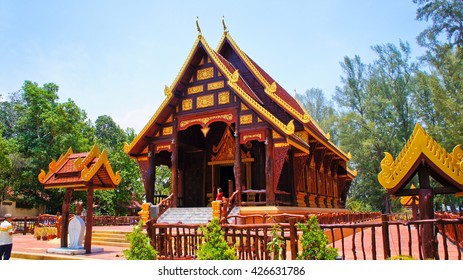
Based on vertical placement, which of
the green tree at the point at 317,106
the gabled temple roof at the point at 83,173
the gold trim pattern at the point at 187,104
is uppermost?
the green tree at the point at 317,106

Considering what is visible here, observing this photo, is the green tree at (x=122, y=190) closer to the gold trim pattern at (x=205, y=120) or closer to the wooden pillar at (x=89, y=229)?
the gold trim pattern at (x=205, y=120)

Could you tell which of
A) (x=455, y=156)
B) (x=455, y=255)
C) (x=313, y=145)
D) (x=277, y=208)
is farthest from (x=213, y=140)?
(x=455, y=156)

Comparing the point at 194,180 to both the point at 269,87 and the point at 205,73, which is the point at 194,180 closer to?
the point at 205,73

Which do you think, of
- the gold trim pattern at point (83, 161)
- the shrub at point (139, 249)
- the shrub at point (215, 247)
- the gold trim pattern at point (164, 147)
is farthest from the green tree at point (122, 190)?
the shrub at point (215, 247)

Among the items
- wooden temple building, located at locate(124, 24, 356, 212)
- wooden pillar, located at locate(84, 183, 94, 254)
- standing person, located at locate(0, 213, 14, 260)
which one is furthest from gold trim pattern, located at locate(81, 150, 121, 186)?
wooden temple building, located at locate(124, 24, 356, 212)

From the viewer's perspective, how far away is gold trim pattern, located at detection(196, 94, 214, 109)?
14016 millimetres

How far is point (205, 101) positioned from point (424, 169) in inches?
371

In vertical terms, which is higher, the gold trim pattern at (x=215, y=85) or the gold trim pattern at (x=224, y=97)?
the gold trim pattern at (x=215, y=85)

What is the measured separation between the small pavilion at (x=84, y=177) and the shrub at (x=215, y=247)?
4806 millimetres

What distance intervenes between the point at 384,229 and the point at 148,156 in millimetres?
10871

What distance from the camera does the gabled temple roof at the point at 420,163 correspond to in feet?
17.7

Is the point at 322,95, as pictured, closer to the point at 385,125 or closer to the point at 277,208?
the point at 385,125

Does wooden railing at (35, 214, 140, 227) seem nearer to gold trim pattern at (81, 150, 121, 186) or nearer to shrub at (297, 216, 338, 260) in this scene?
gold trim pattern at (81, 150, 121, 186)
